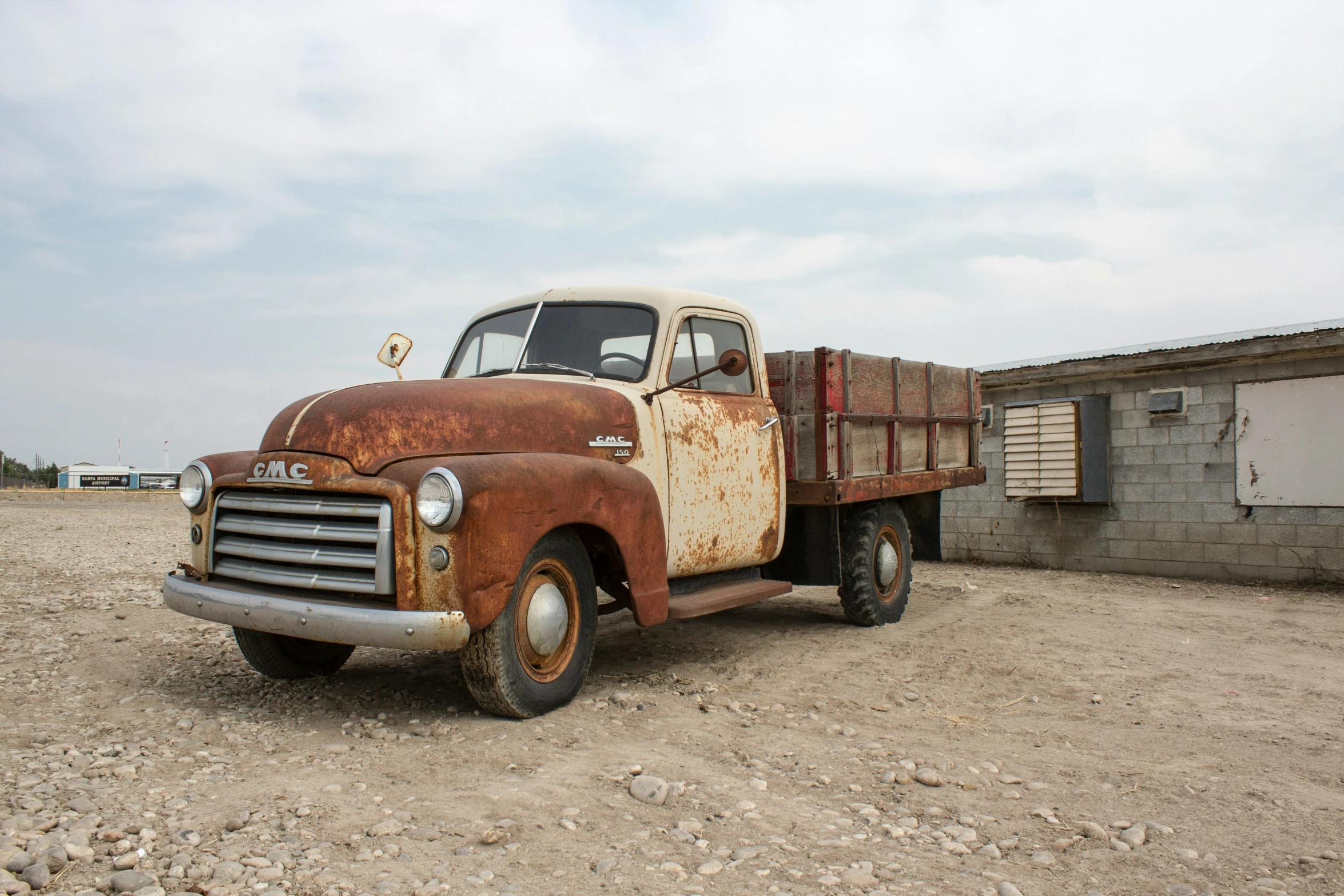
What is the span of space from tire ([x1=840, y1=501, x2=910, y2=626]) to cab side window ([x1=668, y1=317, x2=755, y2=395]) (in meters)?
1.69

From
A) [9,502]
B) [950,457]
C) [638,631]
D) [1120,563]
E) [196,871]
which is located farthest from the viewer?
[9,502]

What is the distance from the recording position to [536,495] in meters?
3.97

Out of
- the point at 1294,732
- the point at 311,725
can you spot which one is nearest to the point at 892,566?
the point at 1294,732

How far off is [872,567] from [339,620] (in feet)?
14.7

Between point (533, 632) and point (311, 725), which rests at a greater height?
point (533, 632)

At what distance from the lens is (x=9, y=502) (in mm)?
26703

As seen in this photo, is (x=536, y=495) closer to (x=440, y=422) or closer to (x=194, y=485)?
(x=440, y=422)

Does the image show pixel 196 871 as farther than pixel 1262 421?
No

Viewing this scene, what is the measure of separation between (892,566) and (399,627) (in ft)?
15.8

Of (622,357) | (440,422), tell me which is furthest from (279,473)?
(622,357)

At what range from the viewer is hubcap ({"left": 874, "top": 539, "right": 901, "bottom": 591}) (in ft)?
24.1

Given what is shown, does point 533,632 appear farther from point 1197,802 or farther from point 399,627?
point 1197,802

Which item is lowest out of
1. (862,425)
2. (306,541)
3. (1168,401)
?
(306,541)

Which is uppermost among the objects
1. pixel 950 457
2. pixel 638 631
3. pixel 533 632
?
pixel 950 457
